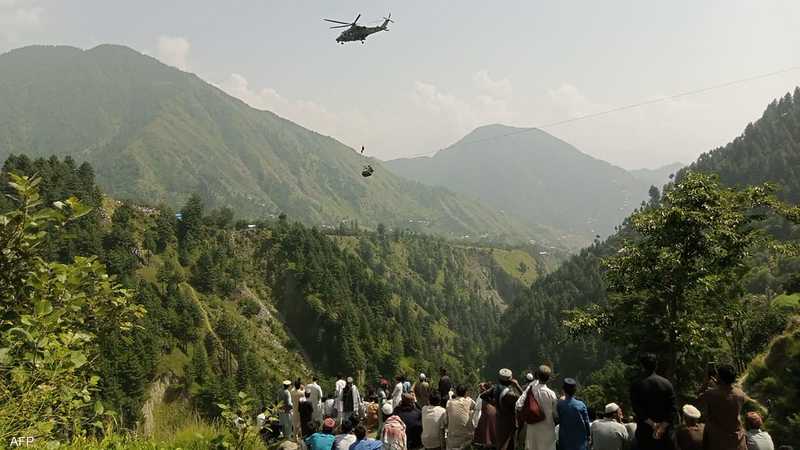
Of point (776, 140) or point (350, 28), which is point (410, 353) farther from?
point (776, 140)

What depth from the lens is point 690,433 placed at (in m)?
7.39

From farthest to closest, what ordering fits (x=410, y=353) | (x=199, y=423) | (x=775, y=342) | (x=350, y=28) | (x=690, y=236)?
1. (x=410, y=353)
2. (x=350, y=28)
3. (x=775, y=342)
4. (x=690, y=236)
5. (x=199, y=423)

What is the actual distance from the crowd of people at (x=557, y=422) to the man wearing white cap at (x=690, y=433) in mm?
14

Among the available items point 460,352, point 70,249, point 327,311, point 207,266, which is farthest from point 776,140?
point 70,249

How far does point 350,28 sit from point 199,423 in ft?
58.5

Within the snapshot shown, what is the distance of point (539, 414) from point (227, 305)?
372ft

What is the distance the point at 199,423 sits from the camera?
9305mm

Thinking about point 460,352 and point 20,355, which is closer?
point 20,355

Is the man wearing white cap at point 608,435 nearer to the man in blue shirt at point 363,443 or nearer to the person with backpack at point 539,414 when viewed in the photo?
the person with backpack at point 539,414

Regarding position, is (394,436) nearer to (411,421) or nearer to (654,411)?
(411,421)

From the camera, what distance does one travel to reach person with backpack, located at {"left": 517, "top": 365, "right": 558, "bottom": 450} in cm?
875

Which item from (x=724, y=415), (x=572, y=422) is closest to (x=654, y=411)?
(x=724, y=415)

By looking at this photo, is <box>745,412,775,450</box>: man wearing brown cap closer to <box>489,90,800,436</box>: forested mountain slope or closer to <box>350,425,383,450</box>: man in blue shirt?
<box>350,425,383,450</box>: man in blue shirt

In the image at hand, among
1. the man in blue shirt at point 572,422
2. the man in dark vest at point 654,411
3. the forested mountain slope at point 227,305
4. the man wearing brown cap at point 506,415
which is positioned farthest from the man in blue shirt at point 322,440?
the forested mountain slope at point 227,305
